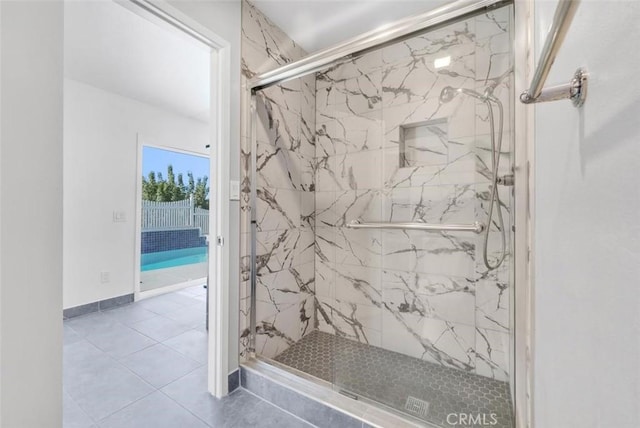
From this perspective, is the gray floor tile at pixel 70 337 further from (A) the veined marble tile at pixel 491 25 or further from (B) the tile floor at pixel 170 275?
(A) the veined marble tile at pixel 491 25

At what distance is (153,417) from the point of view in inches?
56.8

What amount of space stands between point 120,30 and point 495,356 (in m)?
3.44

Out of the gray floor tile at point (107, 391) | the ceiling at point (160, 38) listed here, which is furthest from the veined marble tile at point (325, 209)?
the gray floor tile at point (107, 391)

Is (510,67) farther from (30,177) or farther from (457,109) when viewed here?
(30,177)

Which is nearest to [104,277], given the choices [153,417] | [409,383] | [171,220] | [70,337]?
[70,337]

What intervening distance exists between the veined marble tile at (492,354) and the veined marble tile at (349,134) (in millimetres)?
1438

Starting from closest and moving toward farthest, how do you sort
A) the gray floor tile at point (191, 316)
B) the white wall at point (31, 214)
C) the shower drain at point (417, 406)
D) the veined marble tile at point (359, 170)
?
the white wall at point (31, 214)
the shower drain at point (417, 406)
the veined marble tile at point (359, 170)
the gray floor tile at point (191, 316)

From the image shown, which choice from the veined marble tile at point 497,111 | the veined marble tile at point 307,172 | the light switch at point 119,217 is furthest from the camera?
the light switch at point 119,217

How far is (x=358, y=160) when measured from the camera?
2.12m

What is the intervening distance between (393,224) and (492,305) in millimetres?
Result: 773

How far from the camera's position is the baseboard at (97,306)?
2.73 metres

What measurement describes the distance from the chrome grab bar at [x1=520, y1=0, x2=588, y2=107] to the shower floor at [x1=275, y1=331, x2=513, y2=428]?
138 centimetres

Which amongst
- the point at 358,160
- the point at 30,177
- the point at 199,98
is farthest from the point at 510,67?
the point at 199,98

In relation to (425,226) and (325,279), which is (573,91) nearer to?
(425,226)
